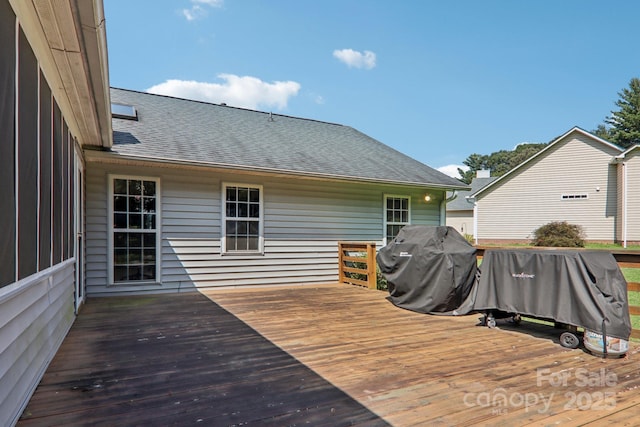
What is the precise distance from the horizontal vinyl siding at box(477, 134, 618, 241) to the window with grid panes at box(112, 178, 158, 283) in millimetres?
16351

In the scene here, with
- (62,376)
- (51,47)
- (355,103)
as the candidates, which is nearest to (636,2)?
(355,103)

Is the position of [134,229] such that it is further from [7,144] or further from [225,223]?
[7,144]

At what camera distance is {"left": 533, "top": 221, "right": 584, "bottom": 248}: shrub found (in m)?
12.6

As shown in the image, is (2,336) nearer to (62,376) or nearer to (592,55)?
(62,376)

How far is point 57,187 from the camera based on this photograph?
10.7 ft

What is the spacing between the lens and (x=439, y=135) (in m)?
27.0

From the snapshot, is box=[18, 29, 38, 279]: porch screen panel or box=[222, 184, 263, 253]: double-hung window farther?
box=[222, 184, 263, 253]: double-hung window

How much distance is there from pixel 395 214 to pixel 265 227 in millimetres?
3289

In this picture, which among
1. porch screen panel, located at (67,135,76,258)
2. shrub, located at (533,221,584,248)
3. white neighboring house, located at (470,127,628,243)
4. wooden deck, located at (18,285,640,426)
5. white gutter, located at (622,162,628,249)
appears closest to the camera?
wooden deck, located at (18,285,640,426)

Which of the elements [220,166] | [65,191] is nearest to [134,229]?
[220,166]

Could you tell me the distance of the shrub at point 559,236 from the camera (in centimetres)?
1263

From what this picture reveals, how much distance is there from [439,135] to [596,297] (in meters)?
25.5

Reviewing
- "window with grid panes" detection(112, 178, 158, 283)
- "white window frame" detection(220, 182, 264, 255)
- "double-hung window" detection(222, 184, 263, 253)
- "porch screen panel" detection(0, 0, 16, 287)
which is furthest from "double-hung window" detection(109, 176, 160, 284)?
"porch screen panel" detection(0, 0, 16, 287)

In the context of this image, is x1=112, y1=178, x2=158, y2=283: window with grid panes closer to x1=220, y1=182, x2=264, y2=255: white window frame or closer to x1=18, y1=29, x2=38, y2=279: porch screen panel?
x1=220, y1=182, x2=264, y2=255: white window frame
